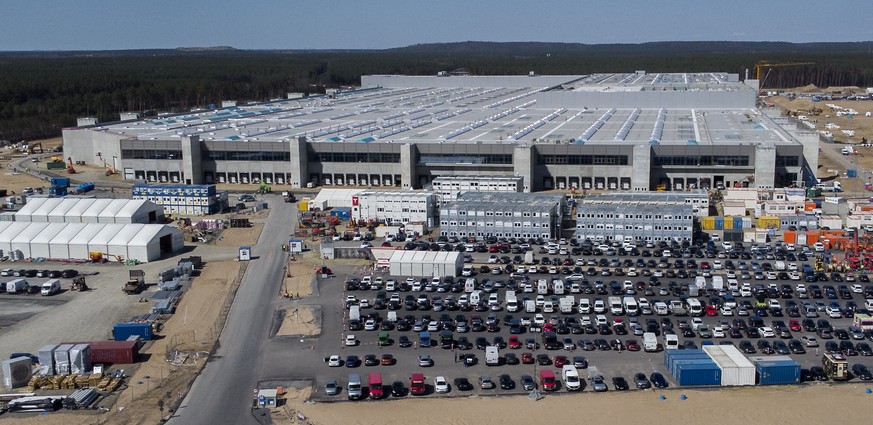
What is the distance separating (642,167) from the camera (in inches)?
1539

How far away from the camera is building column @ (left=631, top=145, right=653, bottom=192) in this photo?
128 ft

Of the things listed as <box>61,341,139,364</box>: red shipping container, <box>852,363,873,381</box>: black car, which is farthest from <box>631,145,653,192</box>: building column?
<box>61,341,139,364</box>: red shipping container

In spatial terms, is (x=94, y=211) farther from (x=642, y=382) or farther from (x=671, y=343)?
(x=642, y=382)

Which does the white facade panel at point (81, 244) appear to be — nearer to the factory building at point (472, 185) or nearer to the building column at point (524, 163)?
the factory building at point (472, 185)

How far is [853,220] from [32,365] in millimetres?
26470

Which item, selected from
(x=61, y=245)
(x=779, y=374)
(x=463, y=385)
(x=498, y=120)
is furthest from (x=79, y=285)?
(x=498, y=120)

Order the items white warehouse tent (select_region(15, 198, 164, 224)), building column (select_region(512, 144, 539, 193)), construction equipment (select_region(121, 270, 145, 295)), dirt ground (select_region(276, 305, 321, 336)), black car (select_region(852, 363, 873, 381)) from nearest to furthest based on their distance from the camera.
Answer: black car (select_region(852, 363, 873, 381)), dirt ground (select_region(276, 305, 321, 336)), construction equipment (select_region(121, 270, 145, 295)), white warehouse tent (select_region(15, 198, 164, 224)), building column (select_region(512, 144, 539, 193))

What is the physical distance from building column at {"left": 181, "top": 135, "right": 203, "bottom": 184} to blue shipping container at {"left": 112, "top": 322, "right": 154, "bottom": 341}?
2196 centimetres

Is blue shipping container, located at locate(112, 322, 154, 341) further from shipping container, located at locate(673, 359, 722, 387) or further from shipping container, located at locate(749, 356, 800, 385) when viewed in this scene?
shipping container, located at locate(749, 356, 800, 385)

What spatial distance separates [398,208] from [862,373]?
1881 centimetres

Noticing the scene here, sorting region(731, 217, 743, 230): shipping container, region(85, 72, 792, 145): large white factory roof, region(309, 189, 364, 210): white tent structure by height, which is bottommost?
region(731, 217, 743, 230): shipping container

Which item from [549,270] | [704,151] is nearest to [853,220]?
[704,151]

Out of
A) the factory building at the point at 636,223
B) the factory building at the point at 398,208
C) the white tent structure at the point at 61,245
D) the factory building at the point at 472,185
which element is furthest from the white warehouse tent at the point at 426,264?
the white tent structure at the point at 61,245

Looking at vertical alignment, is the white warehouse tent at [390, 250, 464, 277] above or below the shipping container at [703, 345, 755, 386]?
above
